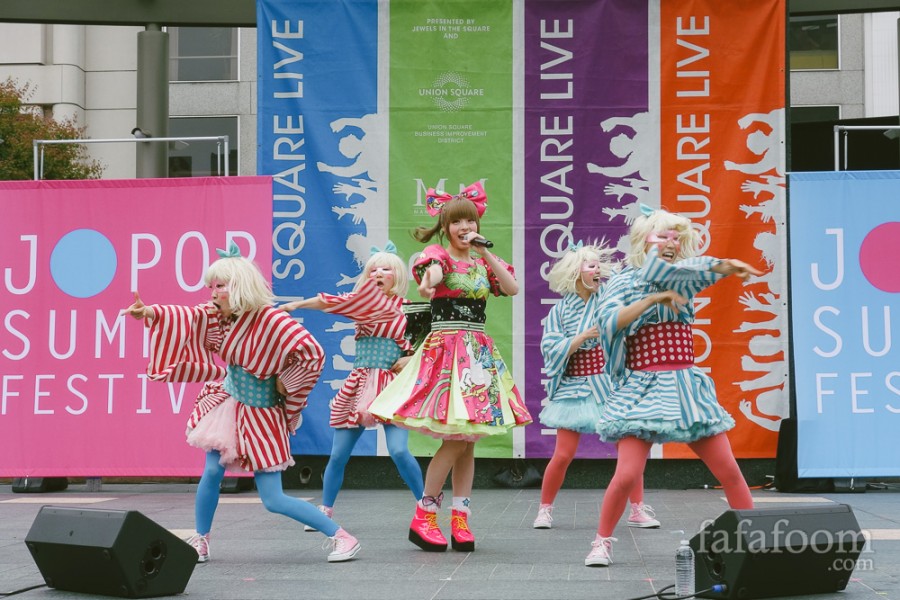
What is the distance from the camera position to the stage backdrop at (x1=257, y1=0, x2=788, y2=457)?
368 inches

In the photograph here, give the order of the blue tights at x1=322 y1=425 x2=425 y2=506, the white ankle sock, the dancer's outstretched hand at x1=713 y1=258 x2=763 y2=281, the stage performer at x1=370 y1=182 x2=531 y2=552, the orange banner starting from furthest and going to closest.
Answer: the orange banner → the blue tights at x1=322 y1=425 x2=425 y2=506 → the white ankle sock → the stage performer at x1=370 y1=182 x2=531 y2=552 → the dancer's outstretched hand at x1=713 y1=258 x2=763 y2=281

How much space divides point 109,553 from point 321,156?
5.65m

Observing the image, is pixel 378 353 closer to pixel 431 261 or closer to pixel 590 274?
pixel 590 274

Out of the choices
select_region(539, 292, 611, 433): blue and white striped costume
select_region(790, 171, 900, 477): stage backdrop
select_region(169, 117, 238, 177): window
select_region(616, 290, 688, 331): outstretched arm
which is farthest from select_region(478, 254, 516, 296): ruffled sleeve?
select_region(169, 117, 238, 177): window

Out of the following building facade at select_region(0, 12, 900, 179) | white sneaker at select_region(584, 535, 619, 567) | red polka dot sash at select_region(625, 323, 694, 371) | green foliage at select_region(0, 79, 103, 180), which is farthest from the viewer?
building facade at select_region(0, 12, 900, 179)

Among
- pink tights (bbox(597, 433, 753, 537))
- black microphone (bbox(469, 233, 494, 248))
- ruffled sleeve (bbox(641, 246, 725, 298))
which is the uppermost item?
black microphone (bbox(469, 233, 494, 248))

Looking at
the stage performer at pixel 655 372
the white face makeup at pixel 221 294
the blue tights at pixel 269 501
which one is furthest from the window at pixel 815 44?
the blue tights at pixel 269 501

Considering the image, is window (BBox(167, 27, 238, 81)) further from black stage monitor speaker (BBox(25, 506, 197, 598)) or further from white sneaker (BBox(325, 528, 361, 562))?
black stage monitor speaker (BBox(25, 506, 197, 598))

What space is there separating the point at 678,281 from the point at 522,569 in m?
1.52

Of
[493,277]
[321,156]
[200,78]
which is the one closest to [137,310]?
[493,277]

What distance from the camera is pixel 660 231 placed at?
511cm

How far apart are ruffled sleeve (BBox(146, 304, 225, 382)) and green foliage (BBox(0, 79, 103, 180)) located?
1793 cm

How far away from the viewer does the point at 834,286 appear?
30.2 ft

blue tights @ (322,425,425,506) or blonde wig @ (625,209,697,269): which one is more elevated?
blonde wig @ (625,209,697,269)
